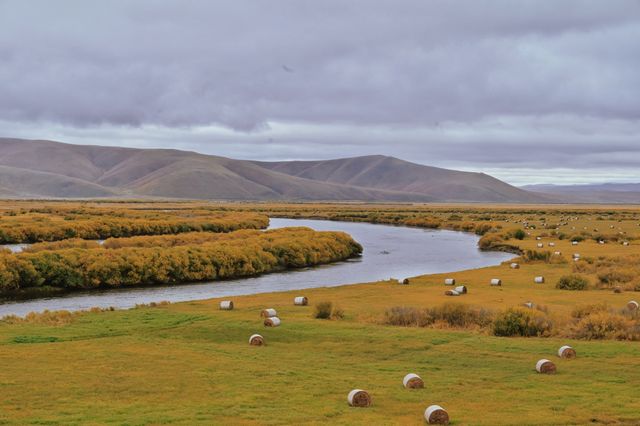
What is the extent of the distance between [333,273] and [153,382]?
31.9 m

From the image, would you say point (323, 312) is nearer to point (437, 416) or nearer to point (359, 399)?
point (359, 399)

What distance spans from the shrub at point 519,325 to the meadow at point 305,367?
1.03 feet

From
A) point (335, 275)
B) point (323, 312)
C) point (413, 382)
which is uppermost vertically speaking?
point (413, 382)

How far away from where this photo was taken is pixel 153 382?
14.4 m

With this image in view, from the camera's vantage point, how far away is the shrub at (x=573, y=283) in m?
31.1

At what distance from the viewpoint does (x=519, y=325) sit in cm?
1995

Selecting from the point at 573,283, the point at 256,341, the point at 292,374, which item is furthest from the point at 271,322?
the point at 573,283

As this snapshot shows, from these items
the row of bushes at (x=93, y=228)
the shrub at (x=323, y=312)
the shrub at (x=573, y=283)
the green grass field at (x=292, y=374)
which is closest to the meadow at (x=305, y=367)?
the green grass field at (x=292, y=374)

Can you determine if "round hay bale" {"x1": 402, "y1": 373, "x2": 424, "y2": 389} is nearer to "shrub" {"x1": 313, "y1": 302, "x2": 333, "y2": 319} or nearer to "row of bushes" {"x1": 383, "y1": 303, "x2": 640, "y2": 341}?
"row of bushes" {"x1": 383, "y1": 303, "x2": 640, "y2": 341}

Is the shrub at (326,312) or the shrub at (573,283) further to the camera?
the shrub at (573,283)

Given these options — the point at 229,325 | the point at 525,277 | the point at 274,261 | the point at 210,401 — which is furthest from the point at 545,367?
the point at 274,261

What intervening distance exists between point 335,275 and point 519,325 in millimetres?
25247

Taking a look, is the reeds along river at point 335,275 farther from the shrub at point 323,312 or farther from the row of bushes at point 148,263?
the shrub at point 323,312

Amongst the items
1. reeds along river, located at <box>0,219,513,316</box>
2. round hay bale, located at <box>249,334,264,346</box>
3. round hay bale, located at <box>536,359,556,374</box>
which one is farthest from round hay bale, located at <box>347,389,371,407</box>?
reeds along river, located at <box>0,219,513,316</box>
